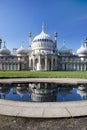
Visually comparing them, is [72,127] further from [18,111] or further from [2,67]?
[2,67]

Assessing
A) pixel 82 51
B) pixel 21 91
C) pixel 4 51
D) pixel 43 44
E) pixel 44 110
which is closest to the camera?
pixel 44 110

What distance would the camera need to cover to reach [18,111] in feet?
28.1

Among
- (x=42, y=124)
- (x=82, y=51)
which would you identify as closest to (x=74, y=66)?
(x=82, y=51)

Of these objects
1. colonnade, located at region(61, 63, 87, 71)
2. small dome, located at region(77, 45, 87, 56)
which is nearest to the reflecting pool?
colonnade, located at region(61, 63, 87, 71)

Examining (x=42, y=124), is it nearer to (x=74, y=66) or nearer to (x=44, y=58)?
(x=44, y=58)

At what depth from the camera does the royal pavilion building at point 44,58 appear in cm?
9946

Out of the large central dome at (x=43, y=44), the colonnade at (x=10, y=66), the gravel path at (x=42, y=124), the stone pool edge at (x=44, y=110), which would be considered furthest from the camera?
the large central dome at (x=43, y=44)

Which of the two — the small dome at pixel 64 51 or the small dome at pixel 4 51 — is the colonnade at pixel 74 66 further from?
the small dome at pixel 4 51

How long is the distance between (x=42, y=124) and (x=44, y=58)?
302 ft

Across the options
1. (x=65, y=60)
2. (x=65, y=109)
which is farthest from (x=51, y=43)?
(x=65, y=109)

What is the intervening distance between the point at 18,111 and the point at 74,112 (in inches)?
110

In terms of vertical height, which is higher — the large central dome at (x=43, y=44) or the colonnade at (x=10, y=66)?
the large central dome at (x=43, y=44)

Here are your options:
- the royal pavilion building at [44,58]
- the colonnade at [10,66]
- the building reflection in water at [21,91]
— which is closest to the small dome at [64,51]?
the royal pavilion building at [44,58]

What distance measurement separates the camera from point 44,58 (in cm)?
9894
